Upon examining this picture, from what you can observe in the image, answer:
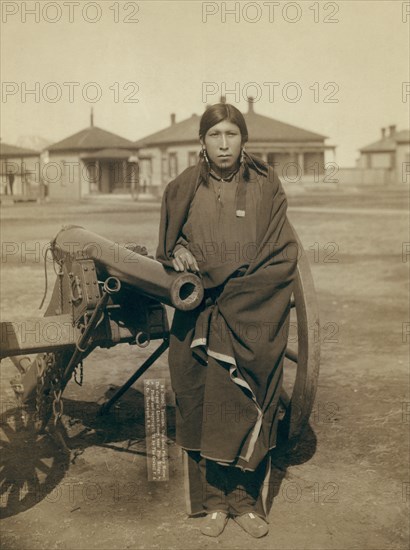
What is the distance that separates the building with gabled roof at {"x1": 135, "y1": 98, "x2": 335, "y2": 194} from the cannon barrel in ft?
91.8

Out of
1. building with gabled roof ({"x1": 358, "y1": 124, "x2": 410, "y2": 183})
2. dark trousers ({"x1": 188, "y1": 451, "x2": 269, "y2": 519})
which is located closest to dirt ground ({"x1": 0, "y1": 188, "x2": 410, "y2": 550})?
dark trousers ({"x1": 188, "y1": 451, "x2": 269, "y2": 519})

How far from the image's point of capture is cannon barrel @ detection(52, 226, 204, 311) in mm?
2918

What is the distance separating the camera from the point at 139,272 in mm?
3072

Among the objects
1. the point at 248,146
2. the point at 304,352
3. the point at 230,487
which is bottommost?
the point at 230,487

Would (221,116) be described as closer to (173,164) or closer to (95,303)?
(95,303)

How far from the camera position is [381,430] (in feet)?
14.3

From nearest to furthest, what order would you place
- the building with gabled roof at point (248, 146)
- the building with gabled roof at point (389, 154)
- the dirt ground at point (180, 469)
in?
the dirt ground at point (180, 469) < the building with gabled roof at point (248, 146) < the building with gabled roof at point (389, 154)

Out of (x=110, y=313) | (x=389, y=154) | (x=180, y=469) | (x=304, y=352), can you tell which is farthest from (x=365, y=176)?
(x=110, y=313)

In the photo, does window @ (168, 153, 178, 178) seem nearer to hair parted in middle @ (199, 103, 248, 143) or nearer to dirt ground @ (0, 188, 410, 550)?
dirt ground @ (0, 188, 410, 550)

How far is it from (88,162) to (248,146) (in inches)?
455

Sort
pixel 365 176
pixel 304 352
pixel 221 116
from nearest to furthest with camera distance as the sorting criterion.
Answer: pixel 221 116
pixel 304 352
pixel 365 176

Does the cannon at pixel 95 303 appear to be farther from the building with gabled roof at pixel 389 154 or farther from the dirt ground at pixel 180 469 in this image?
the building with gabled roof at pixel 389 154

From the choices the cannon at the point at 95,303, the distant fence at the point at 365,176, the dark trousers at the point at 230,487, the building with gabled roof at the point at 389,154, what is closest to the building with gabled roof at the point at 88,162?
the cannon at the point at 95,303

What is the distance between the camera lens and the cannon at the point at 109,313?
312 cm
